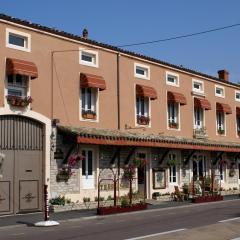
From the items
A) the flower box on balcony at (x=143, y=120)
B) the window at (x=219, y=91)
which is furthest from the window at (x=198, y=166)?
the flower box on balcony at (x=143, y=120)

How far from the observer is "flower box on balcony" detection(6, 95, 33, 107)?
21.4 metres

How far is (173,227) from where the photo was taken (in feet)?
53.7

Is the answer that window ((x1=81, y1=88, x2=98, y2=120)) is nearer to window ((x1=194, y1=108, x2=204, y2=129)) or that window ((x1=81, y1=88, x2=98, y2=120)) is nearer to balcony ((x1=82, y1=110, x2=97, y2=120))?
balcony ((x1=82, y1=110, x2=97, y2=120))

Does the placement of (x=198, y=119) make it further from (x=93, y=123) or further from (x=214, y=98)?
(x=93, y=123)

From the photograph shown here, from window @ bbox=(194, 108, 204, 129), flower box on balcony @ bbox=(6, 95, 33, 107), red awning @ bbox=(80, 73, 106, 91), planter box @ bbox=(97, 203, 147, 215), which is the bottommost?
planter box @ bbox=(97, 203, 147, 215)

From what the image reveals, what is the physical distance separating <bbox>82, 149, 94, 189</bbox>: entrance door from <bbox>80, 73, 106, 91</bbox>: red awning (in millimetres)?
3077

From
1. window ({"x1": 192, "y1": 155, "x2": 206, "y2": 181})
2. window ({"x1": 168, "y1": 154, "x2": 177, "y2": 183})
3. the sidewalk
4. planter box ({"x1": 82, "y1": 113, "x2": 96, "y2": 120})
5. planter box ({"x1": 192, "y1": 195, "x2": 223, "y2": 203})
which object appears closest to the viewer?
the sidewalk

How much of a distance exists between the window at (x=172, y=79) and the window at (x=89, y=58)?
6504 millimetres

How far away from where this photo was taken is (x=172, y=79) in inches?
1252

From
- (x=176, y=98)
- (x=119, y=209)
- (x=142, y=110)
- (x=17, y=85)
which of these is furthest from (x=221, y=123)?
(x=17, y=85)

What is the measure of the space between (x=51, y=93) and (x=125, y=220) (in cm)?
703

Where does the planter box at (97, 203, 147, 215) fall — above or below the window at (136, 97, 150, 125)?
below

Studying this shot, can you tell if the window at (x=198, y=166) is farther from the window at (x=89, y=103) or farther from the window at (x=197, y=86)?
the window at (x=89, y=103)

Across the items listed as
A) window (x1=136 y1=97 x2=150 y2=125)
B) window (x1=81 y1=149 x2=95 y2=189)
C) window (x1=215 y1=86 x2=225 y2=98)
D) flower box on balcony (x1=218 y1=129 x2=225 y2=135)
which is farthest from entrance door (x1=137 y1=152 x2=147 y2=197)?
window (x1=215 y1=86 x2=225 y2=98)
